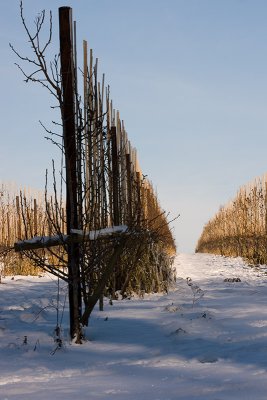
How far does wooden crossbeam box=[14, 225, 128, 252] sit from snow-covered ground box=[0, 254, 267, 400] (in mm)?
514

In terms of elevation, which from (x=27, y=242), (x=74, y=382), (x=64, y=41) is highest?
(x=64, y=41)

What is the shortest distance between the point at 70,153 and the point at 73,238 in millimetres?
611

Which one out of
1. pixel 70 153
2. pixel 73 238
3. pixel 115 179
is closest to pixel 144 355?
pixel 73 238

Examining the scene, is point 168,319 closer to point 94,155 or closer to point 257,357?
point 257,357

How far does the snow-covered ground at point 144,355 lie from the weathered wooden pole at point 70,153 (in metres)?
0.18

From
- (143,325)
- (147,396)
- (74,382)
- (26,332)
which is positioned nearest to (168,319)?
(143,325)

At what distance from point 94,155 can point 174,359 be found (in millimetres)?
3182

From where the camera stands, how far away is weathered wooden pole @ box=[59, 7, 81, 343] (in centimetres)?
359

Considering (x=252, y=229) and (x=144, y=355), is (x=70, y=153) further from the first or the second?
(x=252, y=229)

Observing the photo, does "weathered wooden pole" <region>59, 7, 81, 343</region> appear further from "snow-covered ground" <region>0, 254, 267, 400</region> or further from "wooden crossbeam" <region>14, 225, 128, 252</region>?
"snow-covered ground" <region>0, 254, 267, 400</region>

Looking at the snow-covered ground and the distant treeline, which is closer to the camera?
the snow-covered ground

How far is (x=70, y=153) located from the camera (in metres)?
3.78

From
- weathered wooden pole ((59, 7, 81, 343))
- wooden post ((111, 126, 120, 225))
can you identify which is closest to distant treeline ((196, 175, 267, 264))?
wooden post ((111, 126, 120, 225))

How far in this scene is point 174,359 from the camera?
303 cm
